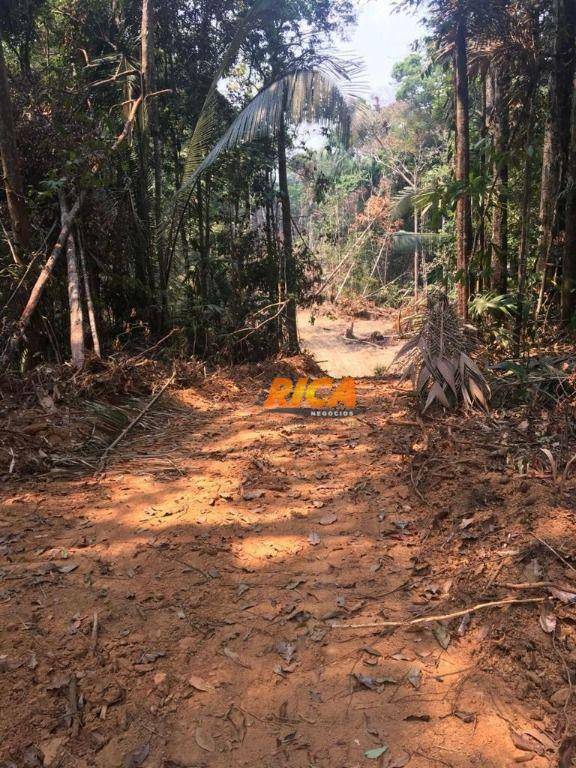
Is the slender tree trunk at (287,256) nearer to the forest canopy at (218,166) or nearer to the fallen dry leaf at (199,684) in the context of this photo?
the forest canopy at (218,166)

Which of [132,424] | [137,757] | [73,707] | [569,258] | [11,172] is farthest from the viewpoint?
[569,258]

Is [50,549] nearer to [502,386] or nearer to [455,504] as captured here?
[455,504]

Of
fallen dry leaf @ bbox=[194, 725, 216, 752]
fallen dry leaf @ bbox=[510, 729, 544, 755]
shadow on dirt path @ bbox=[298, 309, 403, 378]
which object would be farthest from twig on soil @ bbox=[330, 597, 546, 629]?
shadow on dirt path @ bbox=[298, 309, 403, 378]

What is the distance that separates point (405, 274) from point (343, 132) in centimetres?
1779

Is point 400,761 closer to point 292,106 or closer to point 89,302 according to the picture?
point 89,302

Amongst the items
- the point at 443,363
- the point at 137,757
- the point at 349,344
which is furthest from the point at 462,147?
the point at 349,344

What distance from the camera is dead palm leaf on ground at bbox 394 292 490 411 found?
4426 millimetres

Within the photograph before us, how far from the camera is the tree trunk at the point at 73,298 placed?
5622mm

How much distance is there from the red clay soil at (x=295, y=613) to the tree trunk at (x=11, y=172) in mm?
2990

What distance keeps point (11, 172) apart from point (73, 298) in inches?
52.1

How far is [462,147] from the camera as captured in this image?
6852mm

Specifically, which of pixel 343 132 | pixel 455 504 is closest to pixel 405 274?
pixel 343 132

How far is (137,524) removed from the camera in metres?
3.24

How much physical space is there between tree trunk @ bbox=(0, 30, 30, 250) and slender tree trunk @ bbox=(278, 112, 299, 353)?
4.33 metres
